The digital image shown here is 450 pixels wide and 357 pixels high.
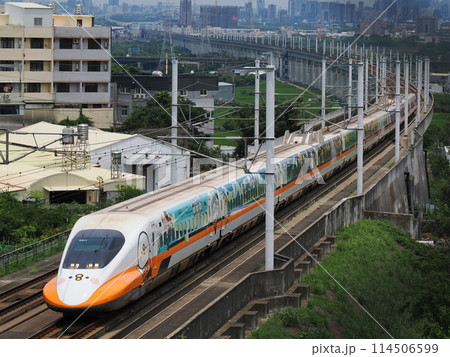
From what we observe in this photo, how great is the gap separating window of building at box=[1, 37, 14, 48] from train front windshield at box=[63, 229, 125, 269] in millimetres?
50178

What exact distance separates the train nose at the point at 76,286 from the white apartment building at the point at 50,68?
48643 mm

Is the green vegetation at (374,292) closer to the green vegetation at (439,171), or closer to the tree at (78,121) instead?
the green vegetation at (439,171)

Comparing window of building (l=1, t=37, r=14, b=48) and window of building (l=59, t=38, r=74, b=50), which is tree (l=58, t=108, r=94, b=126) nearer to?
window of building (l=59, t=38, r=74, b=50)

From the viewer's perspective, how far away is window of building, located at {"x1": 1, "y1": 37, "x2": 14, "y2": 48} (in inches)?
2692

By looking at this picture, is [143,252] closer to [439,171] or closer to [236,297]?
[236,297]

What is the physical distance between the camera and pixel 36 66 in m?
69.8

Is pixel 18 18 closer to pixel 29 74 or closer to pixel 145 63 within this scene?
pixel 29 74

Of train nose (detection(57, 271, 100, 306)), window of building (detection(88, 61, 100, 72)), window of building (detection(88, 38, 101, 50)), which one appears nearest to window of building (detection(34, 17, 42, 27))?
window of building (detection(88, 38, 101, 50))

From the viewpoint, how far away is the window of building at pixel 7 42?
6838 cm

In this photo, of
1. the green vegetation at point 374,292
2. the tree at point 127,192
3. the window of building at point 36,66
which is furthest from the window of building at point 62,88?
the green vegetation at point 374,292

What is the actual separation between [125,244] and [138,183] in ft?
77.9

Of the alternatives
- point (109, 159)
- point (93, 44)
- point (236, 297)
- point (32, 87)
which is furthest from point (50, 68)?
point (236, 297)

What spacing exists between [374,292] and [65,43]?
148ft

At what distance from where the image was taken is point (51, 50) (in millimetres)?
69250
